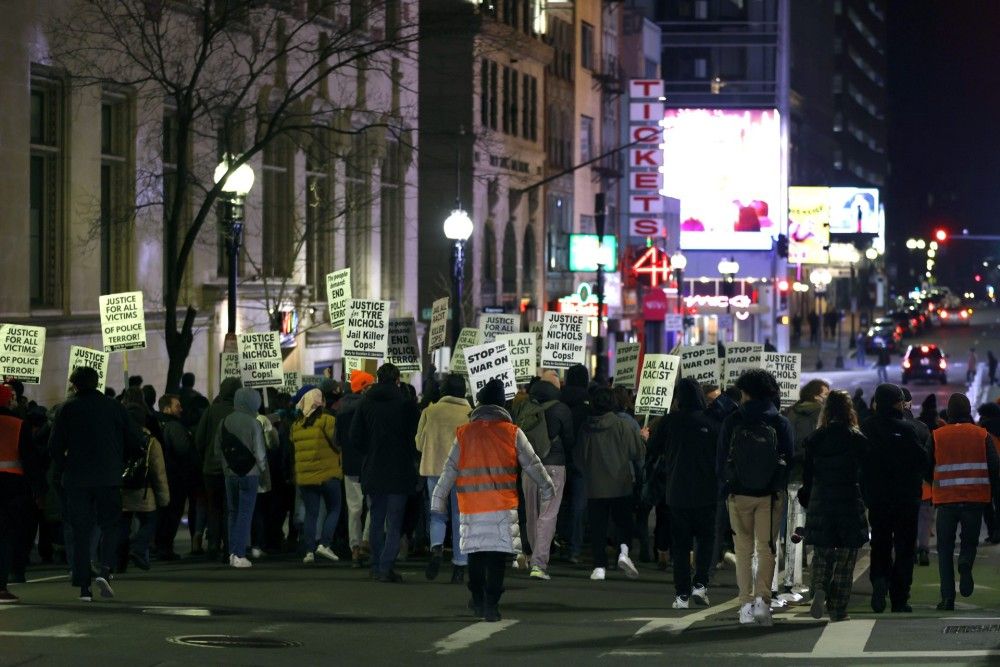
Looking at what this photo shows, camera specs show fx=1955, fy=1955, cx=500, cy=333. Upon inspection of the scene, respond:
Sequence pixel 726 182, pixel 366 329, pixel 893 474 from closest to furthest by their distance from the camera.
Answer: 1. pixel 893 474
2. pixel 366 329
3. pixel 726 182

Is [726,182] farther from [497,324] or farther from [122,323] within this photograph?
[122,323]

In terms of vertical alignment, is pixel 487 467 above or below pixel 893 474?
above

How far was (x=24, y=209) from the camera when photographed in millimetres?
28234

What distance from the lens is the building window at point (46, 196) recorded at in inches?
1153

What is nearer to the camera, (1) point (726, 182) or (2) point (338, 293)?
(2) point (338, 293)

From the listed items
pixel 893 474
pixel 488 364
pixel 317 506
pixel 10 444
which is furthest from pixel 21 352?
pixel 893 474

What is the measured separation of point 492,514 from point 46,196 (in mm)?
17283

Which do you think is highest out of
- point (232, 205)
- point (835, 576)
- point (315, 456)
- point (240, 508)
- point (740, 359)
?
point (232, 205)

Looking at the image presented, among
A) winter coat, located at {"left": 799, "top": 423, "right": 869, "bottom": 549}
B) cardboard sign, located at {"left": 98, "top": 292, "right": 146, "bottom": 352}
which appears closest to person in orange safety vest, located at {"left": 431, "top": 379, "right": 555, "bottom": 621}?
winter coat, located at {"left": 799, "top": 423, "right": 869, "bottom": 549}

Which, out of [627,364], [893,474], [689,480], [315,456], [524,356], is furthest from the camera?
[627,364]

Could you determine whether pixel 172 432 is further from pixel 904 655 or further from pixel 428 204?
pixel 428 204

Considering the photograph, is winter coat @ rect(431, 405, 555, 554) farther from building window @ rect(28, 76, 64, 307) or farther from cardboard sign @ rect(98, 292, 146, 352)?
building window @ rect(28, 76, 64, 307)

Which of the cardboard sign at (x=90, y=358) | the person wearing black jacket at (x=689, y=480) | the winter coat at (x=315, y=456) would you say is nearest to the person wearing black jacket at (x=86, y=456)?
the winter coat at (x=315, y=456)

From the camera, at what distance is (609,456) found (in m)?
17.8
